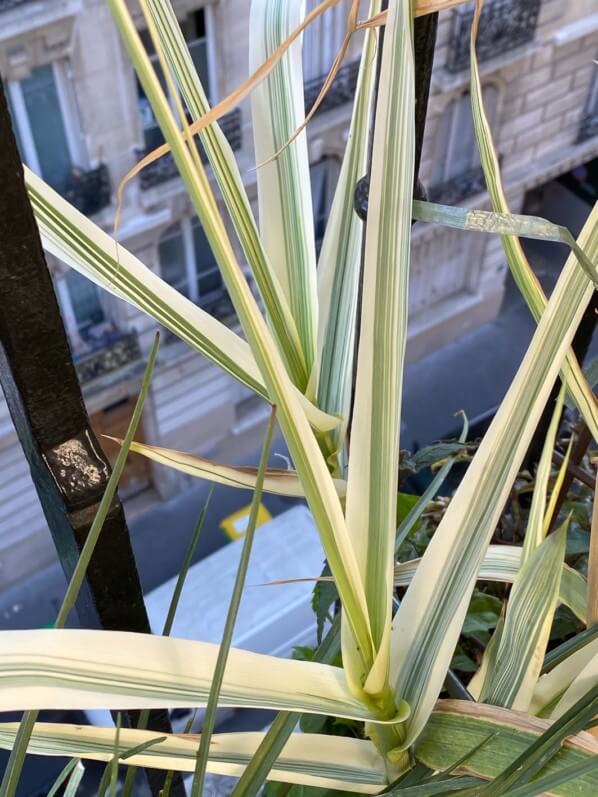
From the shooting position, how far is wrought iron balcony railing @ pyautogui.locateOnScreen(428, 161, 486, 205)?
303 cm

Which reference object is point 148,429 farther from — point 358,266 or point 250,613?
point 358,266

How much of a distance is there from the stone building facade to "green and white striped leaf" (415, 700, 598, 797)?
2.02 m

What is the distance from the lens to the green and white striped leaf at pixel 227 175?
0.95ft

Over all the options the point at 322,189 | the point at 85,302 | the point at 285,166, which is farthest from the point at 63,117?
the point at 285,166

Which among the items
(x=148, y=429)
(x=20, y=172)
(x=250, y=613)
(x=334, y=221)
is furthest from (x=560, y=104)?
(x=20, y=172)

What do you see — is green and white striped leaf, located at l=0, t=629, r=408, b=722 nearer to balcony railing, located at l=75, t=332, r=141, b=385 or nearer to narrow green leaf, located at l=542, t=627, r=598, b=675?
narrow green leaf, located at l=542, t=627, r=598, b=675

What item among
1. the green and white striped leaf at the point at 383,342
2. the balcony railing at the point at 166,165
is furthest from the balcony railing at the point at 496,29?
the green and white striped leaf at the point at 383,342

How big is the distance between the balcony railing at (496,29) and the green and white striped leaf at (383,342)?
2590 millimetres

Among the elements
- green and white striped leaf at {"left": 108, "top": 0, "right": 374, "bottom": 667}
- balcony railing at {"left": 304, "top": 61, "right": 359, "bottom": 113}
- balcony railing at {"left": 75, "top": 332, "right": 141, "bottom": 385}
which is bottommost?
green and white striped leaf at {"left": 108, "top": 0, "right": 374, "bottom": 667}

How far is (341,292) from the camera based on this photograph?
391 mm

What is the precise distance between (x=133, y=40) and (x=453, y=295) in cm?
335

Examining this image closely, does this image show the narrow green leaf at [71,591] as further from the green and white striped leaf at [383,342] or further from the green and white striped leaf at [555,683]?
the green and white striped leaf at [555,683]

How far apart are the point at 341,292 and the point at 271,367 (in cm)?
17

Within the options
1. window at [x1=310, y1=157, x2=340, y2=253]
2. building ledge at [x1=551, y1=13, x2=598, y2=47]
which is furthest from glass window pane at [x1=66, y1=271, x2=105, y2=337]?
building ledge at [x1=551, y1=13, x2=598, y2=47]
